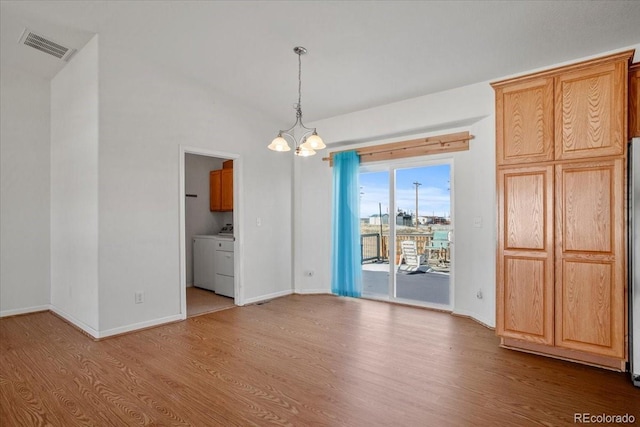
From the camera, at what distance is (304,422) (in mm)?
2043

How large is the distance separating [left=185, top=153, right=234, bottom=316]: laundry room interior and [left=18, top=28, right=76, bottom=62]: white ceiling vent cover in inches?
91.5

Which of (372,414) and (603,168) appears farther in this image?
(603,168)

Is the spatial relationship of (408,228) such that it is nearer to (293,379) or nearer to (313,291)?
(313,291)

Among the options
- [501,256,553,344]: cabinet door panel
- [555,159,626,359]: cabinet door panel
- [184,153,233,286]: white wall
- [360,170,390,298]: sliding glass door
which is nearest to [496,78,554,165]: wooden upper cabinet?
[555,159,626,359]: cabinet door panel

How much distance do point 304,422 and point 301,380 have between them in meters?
0.53

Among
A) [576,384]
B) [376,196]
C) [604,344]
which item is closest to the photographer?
[576,384]

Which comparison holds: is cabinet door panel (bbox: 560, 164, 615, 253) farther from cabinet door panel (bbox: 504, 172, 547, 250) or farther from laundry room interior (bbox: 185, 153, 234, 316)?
laundry room interior (bbox: 185, 153, 234, 316)

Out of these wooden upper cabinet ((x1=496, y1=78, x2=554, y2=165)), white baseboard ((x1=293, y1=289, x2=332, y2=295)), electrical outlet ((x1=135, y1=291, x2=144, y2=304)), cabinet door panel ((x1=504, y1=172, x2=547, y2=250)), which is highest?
wooden upper cabinet ((x1=496, y1=78, x2=554, y2=165))

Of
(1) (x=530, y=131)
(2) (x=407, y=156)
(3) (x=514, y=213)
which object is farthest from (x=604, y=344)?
(2) (x=407, y=156)

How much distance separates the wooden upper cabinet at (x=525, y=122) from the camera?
293 centimetres

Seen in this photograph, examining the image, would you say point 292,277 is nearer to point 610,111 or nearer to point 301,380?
point 301,380

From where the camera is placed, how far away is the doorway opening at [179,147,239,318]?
4.81 metres

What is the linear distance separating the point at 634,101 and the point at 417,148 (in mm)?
2212

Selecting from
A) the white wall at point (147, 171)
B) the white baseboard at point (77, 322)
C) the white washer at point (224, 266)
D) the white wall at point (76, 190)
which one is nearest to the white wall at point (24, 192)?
the white wall at point (76, 190)
